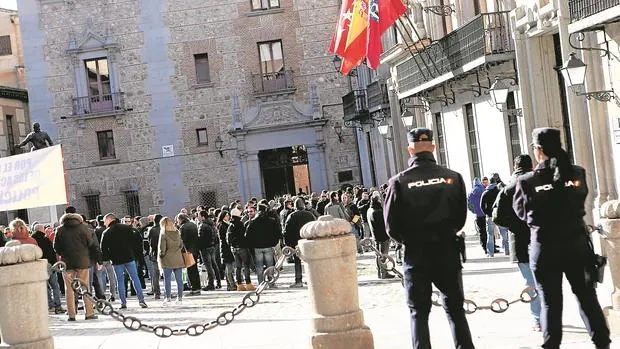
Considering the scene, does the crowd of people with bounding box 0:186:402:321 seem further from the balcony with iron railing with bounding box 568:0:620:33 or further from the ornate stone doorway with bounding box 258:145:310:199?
the ornate stone doorway with bounding box 258:145:310:199

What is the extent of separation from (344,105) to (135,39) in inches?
350

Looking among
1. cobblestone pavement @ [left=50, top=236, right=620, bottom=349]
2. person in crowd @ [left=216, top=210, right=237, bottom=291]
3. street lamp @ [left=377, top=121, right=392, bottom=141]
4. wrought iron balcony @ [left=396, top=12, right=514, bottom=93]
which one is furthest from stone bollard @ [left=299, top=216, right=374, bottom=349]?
street lamp @ [left=377, top=121, right=392, bottom=141]

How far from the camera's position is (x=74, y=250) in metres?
16.8

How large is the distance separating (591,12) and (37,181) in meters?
9.59

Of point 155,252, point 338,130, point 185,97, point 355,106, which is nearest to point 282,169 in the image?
point 338,130

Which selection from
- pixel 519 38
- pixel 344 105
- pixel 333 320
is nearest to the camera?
pixel 333 320

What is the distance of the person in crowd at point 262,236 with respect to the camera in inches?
778

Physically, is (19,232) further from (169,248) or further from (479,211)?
(479,211)

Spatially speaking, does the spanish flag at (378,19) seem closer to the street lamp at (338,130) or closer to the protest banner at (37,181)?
the protest banner at (37,181)

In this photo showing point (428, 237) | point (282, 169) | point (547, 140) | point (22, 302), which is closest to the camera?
point (428, 237)

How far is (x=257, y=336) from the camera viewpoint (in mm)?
12641

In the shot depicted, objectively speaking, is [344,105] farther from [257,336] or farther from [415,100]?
[257,336]

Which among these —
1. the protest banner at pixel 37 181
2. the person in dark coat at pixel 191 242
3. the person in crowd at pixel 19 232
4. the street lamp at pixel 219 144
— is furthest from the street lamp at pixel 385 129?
the person in crowd at pixel 19 232

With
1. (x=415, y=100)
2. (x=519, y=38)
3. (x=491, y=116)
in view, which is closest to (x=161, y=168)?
(x=415, y=100)
